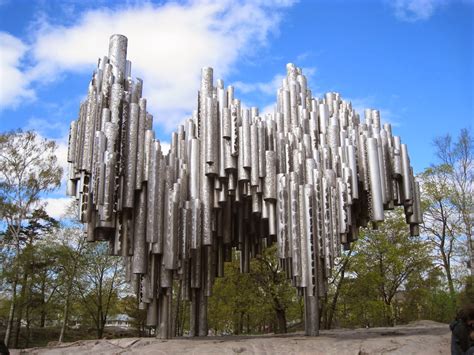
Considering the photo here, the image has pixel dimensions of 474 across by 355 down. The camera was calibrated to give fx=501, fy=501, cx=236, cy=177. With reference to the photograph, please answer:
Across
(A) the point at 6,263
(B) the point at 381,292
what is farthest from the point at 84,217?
(B) the point at 381,292

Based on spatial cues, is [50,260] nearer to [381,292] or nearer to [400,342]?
[381,292]

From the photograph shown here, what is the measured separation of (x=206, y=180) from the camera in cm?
1259

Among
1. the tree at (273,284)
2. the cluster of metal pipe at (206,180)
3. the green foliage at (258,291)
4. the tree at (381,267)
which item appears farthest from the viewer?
the tree at (381,267)

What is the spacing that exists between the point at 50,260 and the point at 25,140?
6.81 metres

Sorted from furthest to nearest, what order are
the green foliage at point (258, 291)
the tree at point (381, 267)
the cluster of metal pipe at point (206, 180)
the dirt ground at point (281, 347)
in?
1. the tree at point (381, 267)
2. the green foliage at point (258, 291)
3. the cluster of metal pipe at point (206, 180)
4. the dirt ground at point (281, 347)

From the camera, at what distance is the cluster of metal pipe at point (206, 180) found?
1163 cm

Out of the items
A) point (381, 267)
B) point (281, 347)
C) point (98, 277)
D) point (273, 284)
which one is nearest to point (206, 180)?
point (281, 347)

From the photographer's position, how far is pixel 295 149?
12.9m

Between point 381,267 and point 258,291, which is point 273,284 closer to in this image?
point 258,291

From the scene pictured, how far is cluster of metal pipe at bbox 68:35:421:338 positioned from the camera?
38.2 feet

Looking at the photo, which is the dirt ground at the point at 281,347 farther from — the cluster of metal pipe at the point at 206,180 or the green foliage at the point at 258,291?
the green foliage at the point at 258,291

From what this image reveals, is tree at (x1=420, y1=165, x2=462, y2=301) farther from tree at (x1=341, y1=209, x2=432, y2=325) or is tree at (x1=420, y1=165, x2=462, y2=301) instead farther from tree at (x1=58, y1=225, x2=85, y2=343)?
tree at (x1=58, y1=225, x2=85, y2=343)

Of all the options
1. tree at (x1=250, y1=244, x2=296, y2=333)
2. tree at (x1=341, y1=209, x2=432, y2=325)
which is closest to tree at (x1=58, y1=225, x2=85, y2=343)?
tree at (x1=250, y1=244, x2=296, y2=333)

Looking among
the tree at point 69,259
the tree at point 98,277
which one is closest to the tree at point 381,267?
the tree at point 98,277
